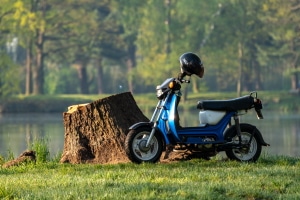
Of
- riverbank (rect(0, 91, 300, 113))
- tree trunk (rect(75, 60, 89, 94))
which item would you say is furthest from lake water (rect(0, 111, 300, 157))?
tree trunk (rect(75, 60, 89, 94))

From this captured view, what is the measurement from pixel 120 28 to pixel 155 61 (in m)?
9.73

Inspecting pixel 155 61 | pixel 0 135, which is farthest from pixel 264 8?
pixel 0 135

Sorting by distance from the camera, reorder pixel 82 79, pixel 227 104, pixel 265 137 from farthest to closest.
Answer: pixel 82 79 → pixel 265 137 → pixel 227 104

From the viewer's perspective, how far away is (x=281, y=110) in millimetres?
60188

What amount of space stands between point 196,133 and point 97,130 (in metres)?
1.89

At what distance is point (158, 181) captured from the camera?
1052cm

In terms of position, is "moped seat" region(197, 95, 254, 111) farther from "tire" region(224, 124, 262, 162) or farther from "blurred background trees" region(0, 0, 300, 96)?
"blurred background trees" region(0, 0, 300, 96)

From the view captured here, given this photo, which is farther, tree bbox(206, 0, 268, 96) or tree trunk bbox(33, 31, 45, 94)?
tree trunk bbox(33, 31, 45, 94)

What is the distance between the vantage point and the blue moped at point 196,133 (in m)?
13.1

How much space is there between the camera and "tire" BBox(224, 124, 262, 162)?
44.1ft

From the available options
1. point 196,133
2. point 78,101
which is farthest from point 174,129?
point 78,101

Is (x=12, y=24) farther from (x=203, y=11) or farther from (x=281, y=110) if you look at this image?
(x=281, y=110)

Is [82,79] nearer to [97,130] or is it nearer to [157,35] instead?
[157,35]

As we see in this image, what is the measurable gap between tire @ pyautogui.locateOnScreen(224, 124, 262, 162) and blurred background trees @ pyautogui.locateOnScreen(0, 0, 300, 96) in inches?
2016
